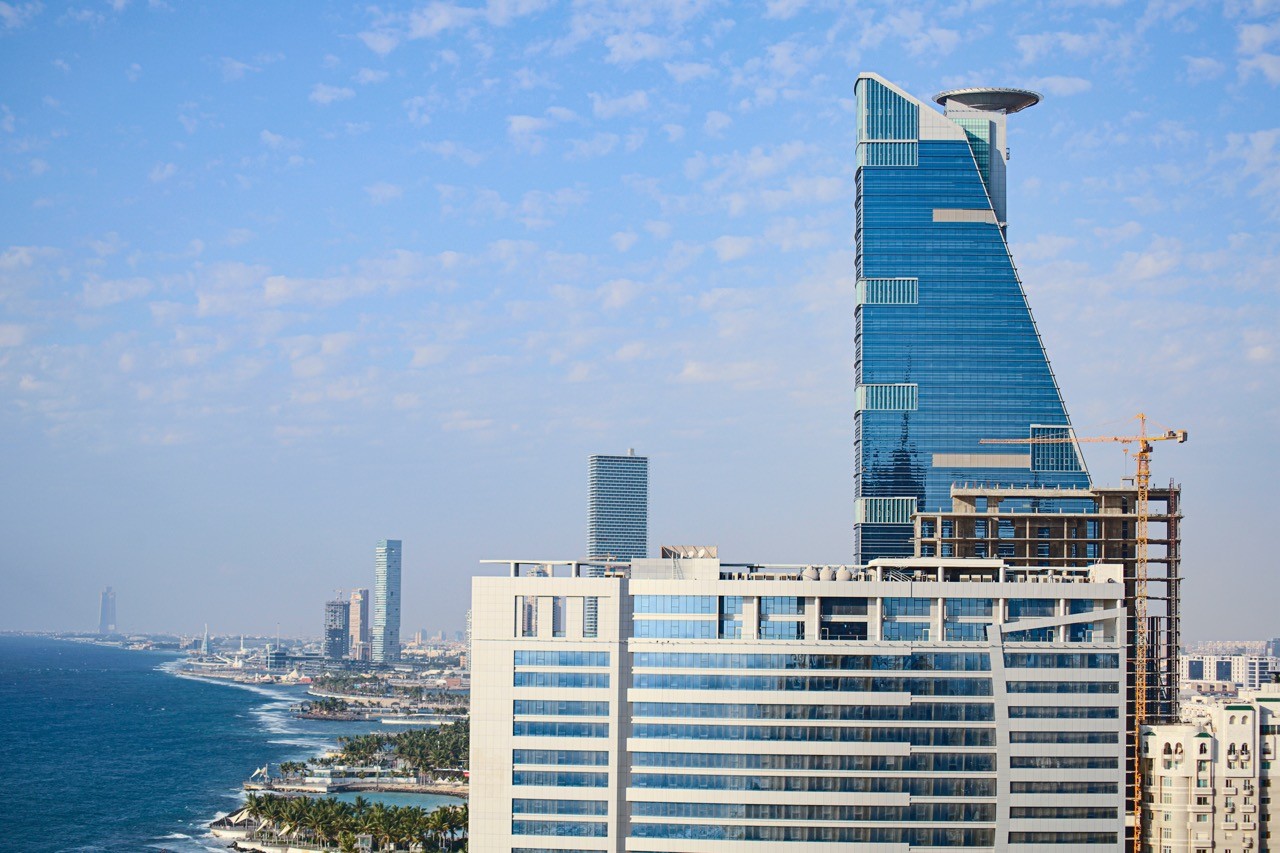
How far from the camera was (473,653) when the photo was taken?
11069 cm

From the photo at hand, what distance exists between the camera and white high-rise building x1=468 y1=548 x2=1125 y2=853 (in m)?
108

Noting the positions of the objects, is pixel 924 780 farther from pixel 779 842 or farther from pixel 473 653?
pixel 473 653

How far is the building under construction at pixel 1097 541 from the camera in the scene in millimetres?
151500

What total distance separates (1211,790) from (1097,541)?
33951 mm

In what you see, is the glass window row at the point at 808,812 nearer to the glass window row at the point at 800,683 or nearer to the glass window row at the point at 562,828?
the glass window row at the point at 562,828

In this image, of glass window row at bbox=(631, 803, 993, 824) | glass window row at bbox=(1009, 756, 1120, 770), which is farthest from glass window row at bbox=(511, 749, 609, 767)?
glass window row at bbox=(1009, 756, 1120, 770)

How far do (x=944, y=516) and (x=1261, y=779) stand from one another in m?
44.5

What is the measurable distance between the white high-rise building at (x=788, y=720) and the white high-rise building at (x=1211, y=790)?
20298 mm

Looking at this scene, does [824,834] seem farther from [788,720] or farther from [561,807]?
[561,807]

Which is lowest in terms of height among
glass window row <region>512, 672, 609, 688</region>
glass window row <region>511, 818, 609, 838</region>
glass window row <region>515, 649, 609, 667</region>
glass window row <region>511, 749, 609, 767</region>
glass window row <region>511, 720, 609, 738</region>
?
glass window row <region>511, 818, 609, 838</region>

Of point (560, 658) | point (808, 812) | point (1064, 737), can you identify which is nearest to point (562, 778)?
point (560, 658)

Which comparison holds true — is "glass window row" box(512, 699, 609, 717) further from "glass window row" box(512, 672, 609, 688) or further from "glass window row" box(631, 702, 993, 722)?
"glass window row" box(631, 702, 993, 722)

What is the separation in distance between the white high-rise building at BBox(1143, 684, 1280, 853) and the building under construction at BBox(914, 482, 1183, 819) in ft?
52.3

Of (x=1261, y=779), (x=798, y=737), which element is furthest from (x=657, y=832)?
(x=1261, y=779)
